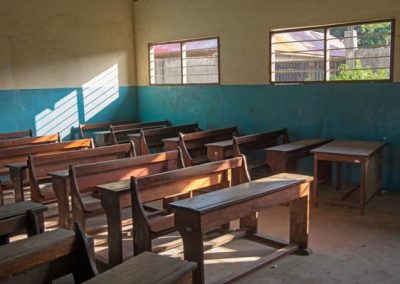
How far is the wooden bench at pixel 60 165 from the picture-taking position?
393 centimetres

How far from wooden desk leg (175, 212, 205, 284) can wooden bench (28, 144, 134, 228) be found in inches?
55.5

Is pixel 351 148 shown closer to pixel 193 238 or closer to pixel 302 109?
pixel 302 109

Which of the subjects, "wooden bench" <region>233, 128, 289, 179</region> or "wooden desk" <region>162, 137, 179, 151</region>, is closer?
"wooden bench" <region>233, 128, 289, 179</region>

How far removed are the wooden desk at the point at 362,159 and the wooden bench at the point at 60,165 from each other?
2.07m

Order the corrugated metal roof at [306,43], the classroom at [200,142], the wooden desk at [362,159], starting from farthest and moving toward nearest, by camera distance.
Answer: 1. the corrugated metal roof at [306,43]
2. the wooden desk at [362,159]
3. the classroom at [200,142]

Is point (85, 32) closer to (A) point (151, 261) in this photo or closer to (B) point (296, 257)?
(B) point (296, 257)

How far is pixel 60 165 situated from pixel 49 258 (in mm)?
2785

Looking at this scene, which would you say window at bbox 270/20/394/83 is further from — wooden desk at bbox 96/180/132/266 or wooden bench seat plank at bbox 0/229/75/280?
wooden bench seat plank at bbox 0/229/75/280

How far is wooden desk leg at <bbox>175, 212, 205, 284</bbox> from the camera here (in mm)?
2775

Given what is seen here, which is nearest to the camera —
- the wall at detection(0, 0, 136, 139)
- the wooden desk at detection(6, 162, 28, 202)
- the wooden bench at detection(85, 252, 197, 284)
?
the wooden bench at detection(85, 252, 197, 284)

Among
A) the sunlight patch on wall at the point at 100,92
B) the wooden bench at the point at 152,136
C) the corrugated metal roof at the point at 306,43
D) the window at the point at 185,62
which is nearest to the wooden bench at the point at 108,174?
the wooden bench at the point at 152,136

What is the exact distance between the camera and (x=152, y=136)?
22.1 feet

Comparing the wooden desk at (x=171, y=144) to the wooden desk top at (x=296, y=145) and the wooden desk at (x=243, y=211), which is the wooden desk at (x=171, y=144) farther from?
the wooden desk at (x=243, y=211)

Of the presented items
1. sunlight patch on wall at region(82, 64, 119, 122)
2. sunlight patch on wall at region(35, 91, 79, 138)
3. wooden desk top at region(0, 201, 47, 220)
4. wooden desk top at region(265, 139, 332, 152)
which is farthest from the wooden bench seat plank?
sunlight patch on wall at region(82, 64, 119, 122)
